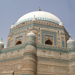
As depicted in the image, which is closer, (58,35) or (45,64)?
(45,64)

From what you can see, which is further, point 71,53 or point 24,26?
point 24,26

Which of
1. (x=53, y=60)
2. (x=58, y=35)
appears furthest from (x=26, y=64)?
(x=58, y=35)

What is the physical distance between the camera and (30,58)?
1047 centimetres

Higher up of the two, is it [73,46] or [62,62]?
[73,46]

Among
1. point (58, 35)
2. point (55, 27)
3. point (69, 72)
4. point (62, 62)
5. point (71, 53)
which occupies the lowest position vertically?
point (69, 72)

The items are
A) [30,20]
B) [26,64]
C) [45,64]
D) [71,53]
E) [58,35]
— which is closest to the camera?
[26,64]

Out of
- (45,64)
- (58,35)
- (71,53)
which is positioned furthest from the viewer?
(58,35)

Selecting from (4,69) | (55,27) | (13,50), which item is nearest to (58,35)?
(55,27)

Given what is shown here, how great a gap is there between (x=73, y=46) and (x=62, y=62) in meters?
1.86

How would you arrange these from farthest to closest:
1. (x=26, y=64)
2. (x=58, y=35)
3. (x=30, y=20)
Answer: (x=30, y=20) < (x=58, y=35) < (x=26, y=64)

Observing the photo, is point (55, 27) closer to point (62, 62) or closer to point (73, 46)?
point (73, 46)

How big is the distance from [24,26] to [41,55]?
5.90m

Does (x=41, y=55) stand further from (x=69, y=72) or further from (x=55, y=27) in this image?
(x=55, y=27)

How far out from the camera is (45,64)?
11.1 meters
